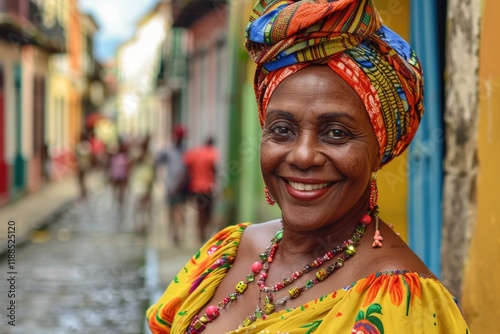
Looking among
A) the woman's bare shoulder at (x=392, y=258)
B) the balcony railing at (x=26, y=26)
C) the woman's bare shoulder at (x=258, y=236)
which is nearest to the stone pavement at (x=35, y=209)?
the balcony railing at (x=26, y=26)

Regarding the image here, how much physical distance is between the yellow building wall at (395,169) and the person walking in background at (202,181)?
255 inches

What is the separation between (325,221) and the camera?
194 centimetres

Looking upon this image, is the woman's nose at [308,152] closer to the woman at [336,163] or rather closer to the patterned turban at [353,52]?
the woman at [336,163]

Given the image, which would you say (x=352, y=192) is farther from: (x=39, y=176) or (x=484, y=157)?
(x=39, y=176)

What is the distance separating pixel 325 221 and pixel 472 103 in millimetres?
1413

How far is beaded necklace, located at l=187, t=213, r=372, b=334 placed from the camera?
1.96 m

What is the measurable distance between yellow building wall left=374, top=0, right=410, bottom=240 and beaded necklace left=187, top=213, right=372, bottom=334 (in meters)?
1.73

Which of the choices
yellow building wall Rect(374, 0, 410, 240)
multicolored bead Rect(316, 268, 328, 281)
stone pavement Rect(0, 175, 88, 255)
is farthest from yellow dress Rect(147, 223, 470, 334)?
stone pavement Rect(0, 175, 88, 255)

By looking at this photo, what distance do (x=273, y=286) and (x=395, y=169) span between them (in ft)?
6.82

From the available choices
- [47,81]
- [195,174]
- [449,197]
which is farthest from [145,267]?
[47,81]

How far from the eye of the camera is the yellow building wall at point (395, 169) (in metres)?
3.96

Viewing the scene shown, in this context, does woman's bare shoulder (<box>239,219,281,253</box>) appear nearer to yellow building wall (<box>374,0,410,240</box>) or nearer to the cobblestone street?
yellow building wall (<box>374,0,410,240</box>)

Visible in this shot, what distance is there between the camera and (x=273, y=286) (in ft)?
6.83

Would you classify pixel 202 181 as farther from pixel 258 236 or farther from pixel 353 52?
pixel 353 52
